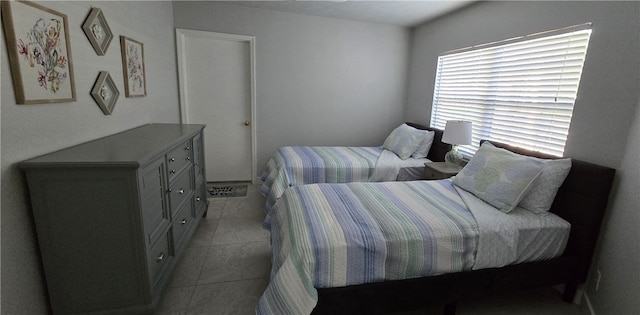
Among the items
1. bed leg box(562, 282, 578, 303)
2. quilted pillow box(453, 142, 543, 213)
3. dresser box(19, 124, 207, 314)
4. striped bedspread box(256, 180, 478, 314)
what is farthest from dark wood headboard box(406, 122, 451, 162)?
dresser box(19, 124, 207, 314)

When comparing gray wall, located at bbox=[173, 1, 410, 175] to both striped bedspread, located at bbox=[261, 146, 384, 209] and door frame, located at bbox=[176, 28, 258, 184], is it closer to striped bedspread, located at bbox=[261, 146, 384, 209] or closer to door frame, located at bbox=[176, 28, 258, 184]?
door frame, located at bbox=[176, 28, 258, 184]

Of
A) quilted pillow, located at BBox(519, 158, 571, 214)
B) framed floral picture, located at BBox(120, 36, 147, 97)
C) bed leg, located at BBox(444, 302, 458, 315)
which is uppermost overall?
framed floral picture, located at BBox(120, 36, 147, 97)

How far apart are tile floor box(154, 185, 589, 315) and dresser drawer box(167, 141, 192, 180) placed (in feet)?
2.46

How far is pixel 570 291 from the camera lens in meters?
1.92

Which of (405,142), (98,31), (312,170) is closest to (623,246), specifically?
(405,142)

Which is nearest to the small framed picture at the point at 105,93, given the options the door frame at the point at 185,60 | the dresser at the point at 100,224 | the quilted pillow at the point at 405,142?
the dresser at the point at 100,224

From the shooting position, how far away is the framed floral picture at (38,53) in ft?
4.09

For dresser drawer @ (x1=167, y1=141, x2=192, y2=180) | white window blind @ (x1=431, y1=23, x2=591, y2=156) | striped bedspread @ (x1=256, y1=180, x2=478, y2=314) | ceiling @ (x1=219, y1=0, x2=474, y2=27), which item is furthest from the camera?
ceiling @ (x1=219, y1=0, x2=474, y2=27)

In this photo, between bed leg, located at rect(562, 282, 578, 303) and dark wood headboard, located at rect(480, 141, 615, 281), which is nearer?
dark wood headboard, located at rect(480, 141, 615, 281)

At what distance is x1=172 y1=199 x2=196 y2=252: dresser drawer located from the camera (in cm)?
199

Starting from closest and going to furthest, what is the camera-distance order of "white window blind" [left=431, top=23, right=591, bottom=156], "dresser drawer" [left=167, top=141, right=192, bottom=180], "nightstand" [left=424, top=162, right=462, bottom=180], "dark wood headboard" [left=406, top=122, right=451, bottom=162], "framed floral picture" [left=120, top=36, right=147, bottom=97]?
"dresser drawer" [left=167, top=141, right=192, bottom=180] < "white window blind" [left=431, top=23, right=591, bottom=156] < "framed floral picture" [left=120, top=36, right=147, bottom=97] < "nightstand" [left=424, top=162, right=462, bottom=180] < "dark wood headboard" [left=406, top=122, right=451, bottom=162]

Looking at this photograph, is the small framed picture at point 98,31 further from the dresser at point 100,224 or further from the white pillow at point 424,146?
the white pillow at point 424,146

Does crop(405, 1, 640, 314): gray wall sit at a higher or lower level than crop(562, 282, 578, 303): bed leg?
higher

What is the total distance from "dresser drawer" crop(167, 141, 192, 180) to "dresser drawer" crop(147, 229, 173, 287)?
407 millimetres
